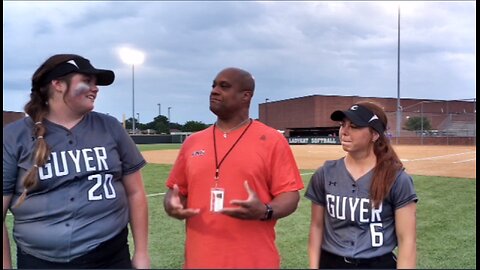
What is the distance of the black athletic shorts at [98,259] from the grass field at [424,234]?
84.7 inches

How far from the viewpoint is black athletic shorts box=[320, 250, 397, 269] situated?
2.44 m

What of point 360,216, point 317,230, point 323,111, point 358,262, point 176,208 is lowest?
point 358,262

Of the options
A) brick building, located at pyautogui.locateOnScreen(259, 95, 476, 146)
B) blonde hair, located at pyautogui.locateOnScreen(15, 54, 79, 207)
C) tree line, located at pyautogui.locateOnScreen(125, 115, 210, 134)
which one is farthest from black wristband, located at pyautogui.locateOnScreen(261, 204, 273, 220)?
tree line, located at pyautogui.locateOnScreen(125, 115, 210, 134)

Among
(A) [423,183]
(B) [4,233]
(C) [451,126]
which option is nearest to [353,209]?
(B) [4,233]

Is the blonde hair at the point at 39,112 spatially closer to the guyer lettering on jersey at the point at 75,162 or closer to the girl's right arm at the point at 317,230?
the guyer lettering on jersey at the point at 75,162

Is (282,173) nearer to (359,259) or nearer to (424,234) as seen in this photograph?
(359,259)

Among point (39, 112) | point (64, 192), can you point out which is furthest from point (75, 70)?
point (64, 192)

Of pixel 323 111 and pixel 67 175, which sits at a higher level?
pixel 323 111

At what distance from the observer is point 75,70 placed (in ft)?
7.55

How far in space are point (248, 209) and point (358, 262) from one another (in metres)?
0.85

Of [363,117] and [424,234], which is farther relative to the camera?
[424,234]

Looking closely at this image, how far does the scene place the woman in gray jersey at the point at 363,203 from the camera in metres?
2.40

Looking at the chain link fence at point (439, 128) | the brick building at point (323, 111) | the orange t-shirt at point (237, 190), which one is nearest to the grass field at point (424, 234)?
the orange t-shirt at point (237, 190)

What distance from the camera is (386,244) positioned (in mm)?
2436
